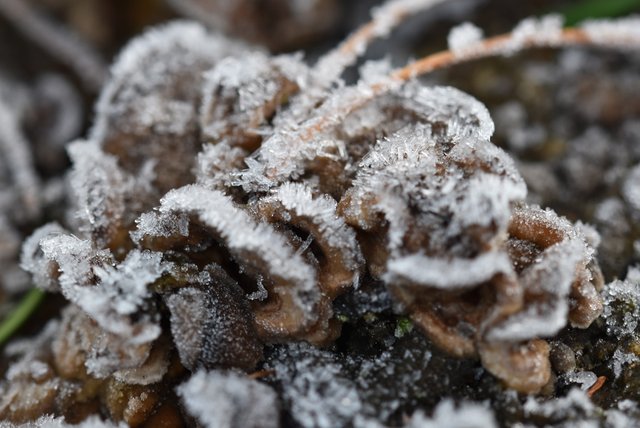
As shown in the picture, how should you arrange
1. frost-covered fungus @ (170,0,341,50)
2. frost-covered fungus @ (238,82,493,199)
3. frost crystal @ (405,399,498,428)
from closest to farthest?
frost crystal @ (405,399,498,428)
frost-covered fungus @ (238,82,493,199)
frost-covered fungus @ (170,0,341,50)

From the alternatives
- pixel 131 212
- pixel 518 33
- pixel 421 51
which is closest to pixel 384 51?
pixel 421 51

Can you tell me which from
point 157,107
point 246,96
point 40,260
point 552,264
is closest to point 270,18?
point 157,107

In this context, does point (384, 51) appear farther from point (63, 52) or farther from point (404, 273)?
point (404, 273)

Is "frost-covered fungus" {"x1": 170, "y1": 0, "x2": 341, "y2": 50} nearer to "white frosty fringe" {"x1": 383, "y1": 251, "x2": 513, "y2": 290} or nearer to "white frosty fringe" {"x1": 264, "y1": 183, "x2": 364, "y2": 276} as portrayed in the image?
"white frosty fringe" {"x1": 264, "y1": 183, "x2": 364, "y2": 276}

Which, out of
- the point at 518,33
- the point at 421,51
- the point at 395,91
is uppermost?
the point at 518,33

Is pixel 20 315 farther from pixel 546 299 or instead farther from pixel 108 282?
pixel 546 299

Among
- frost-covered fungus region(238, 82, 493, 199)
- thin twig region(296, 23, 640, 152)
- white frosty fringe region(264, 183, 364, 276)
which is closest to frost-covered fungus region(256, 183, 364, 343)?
white frosty fringe region(264, 183, 364, 276)
